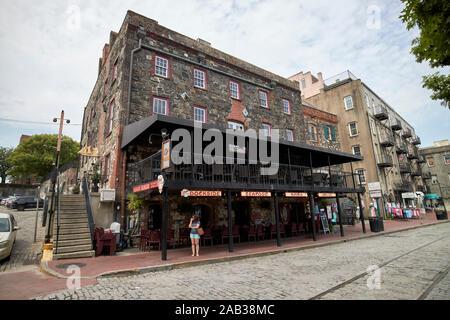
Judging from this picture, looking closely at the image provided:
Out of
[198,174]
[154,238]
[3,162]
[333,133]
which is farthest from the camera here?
[3,162]

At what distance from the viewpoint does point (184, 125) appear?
969cm

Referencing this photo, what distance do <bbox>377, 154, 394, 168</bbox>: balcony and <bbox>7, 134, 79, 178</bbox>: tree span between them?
43574 millimetres

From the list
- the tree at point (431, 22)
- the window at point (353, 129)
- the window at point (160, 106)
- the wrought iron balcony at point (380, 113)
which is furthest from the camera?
the wrought iron balcony at point (380, 113)

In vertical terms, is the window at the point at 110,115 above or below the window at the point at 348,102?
below

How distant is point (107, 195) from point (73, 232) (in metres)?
2.02

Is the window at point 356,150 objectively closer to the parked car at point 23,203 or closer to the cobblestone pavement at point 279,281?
the cobblestone pavement at point 279,281

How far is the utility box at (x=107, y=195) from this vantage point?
35.7 feet

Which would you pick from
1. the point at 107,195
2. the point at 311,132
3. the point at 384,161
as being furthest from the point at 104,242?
the point at 384,161

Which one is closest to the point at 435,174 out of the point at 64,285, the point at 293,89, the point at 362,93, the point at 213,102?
the point at 362,93

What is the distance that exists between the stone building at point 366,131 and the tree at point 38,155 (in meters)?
39.0

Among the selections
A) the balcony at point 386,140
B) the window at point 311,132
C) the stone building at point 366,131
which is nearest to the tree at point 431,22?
the window at point 311,132

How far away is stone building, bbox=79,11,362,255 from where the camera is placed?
10625 millimetres

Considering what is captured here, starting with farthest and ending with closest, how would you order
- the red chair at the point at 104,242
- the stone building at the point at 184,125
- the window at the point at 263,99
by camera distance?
the window at the point at 263,99
the stone building at the point at 184,125
the red chair at the point at 104,242

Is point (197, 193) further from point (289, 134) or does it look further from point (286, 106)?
point (286, 106)
